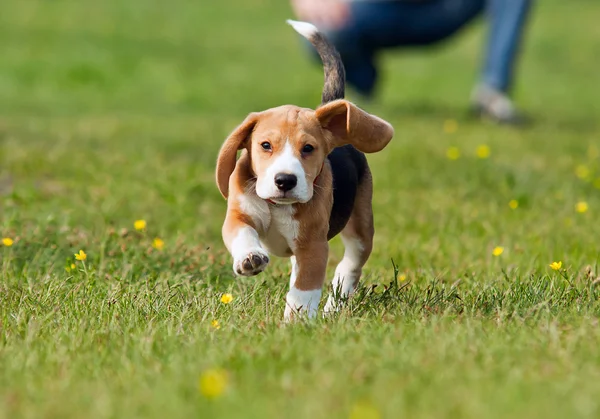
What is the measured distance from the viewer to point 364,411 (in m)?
2.63

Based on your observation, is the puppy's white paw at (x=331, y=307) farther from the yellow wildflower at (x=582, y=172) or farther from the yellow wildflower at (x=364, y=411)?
the yellow wildflower at (x=582, y=172)

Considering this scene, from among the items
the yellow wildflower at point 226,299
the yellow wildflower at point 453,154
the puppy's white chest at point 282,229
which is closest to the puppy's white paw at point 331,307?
the puppy's white chest at point 282,229

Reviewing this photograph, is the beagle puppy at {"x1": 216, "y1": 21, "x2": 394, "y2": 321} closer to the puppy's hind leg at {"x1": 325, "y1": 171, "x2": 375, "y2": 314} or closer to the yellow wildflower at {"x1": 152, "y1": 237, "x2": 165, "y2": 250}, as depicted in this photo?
the puppy's hind leg at {"x1": 325, "y1": 171, "x2": 375, "y2": 314}

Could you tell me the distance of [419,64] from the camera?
19.9m

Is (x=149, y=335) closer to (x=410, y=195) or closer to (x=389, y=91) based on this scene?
(x=410, y=195)

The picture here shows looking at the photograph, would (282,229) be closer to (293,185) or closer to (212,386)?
(293,185)

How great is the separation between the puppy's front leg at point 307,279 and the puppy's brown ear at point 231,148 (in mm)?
430

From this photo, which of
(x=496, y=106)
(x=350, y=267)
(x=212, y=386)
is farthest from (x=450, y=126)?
(x=212, y=386)

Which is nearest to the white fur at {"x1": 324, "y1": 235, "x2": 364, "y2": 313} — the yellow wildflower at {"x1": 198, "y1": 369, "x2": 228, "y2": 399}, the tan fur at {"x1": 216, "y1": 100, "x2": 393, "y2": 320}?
the tan fur at {"x1": 216, "y1": 100, "x2": 393, "y2": 320}

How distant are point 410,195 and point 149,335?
13.4 ft

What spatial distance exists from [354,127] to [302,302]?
735 millimetres

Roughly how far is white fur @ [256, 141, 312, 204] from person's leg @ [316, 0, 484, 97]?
7.84 metres

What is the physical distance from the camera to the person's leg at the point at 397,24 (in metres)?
11.4

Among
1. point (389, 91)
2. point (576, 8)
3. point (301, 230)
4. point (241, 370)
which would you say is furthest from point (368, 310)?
point (576, 8)
